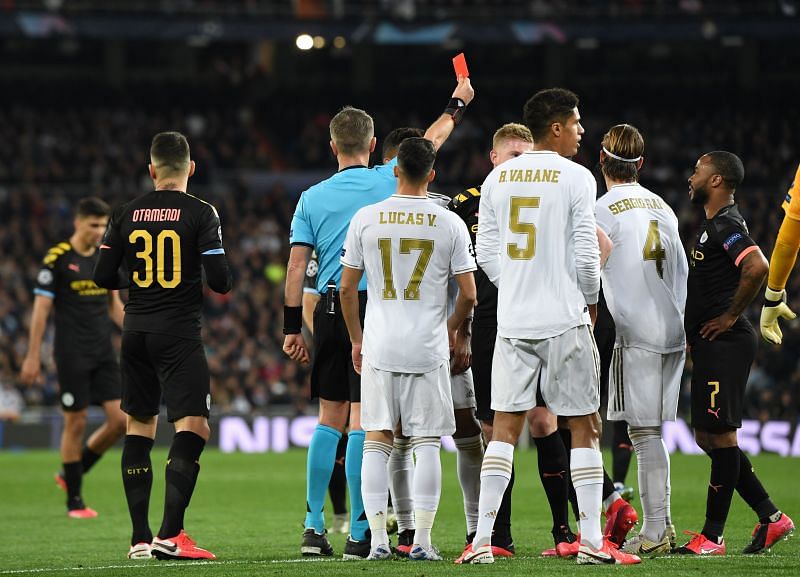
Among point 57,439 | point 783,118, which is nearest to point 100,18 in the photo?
point 57,439

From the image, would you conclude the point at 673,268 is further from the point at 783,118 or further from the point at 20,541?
the point at 783,118

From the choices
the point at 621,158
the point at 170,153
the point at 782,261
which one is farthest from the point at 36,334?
the point at 782,261

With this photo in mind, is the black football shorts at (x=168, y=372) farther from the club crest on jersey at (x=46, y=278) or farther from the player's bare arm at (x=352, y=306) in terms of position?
the club crest on jersey at (x=46, y=278)

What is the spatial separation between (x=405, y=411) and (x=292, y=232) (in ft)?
4.61

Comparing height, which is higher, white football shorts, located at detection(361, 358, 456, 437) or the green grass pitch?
white football shorts, located at detection(361, 358, 456, 437)

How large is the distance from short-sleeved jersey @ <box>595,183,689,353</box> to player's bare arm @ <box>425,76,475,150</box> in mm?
1031

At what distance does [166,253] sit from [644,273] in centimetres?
283

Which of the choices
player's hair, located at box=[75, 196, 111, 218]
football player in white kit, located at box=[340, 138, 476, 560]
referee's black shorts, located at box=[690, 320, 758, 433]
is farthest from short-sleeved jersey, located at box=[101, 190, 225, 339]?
player's hair, located at box=[75, 196, 111, 218]

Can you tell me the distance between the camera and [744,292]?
284 inches

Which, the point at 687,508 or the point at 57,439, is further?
the point at 57,439

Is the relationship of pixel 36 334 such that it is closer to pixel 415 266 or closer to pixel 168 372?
pixel 168 372

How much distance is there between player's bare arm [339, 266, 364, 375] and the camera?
6949 millimetres

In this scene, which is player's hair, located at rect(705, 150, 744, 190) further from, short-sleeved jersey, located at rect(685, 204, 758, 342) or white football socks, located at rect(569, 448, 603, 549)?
white football socks, located at rect(569, 448, 603, 549)

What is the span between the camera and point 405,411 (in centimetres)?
685
